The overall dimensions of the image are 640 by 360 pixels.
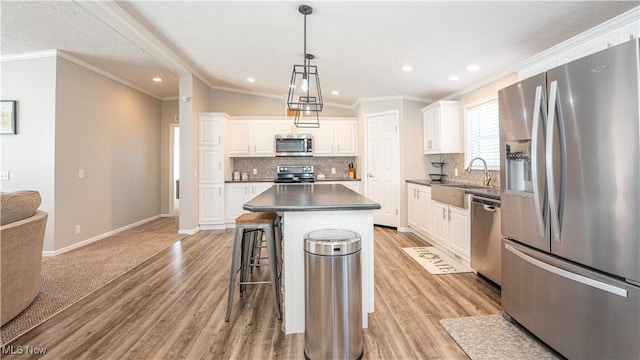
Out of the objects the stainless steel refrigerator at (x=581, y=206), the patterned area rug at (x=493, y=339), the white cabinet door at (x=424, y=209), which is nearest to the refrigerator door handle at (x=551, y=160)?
the stainless steel refrigerator at (x=581, y=206)

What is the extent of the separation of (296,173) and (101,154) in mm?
3415

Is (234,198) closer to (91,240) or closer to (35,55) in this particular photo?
(91,240)

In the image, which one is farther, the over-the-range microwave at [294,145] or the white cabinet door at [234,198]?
the over-the-range microwave at [294,145]

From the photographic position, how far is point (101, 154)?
4430mm

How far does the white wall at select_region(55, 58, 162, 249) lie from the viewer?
3.70 m

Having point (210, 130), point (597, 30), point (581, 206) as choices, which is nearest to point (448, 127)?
point (597, 30)

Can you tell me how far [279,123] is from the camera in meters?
5.56

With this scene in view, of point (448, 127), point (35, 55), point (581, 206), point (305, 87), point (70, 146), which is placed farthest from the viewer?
point (448, 127)

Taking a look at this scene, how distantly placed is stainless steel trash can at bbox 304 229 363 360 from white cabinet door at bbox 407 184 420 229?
3.15 metres

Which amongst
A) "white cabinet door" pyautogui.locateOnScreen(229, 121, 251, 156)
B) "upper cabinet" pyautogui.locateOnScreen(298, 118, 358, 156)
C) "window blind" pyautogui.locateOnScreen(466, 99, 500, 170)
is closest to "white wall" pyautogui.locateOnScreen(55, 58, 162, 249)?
"white cabinet door" pyautogui.locateOnScreen(229, 121, 251, 156)

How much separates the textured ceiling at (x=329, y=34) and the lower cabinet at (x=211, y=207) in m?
2.14

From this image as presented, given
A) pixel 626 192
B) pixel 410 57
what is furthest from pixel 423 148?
pixel 626 192

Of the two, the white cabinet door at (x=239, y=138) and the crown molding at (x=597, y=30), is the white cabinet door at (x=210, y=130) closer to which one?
the white cabinet door at (x=239, y=138)

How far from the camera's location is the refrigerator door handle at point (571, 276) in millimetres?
1315
